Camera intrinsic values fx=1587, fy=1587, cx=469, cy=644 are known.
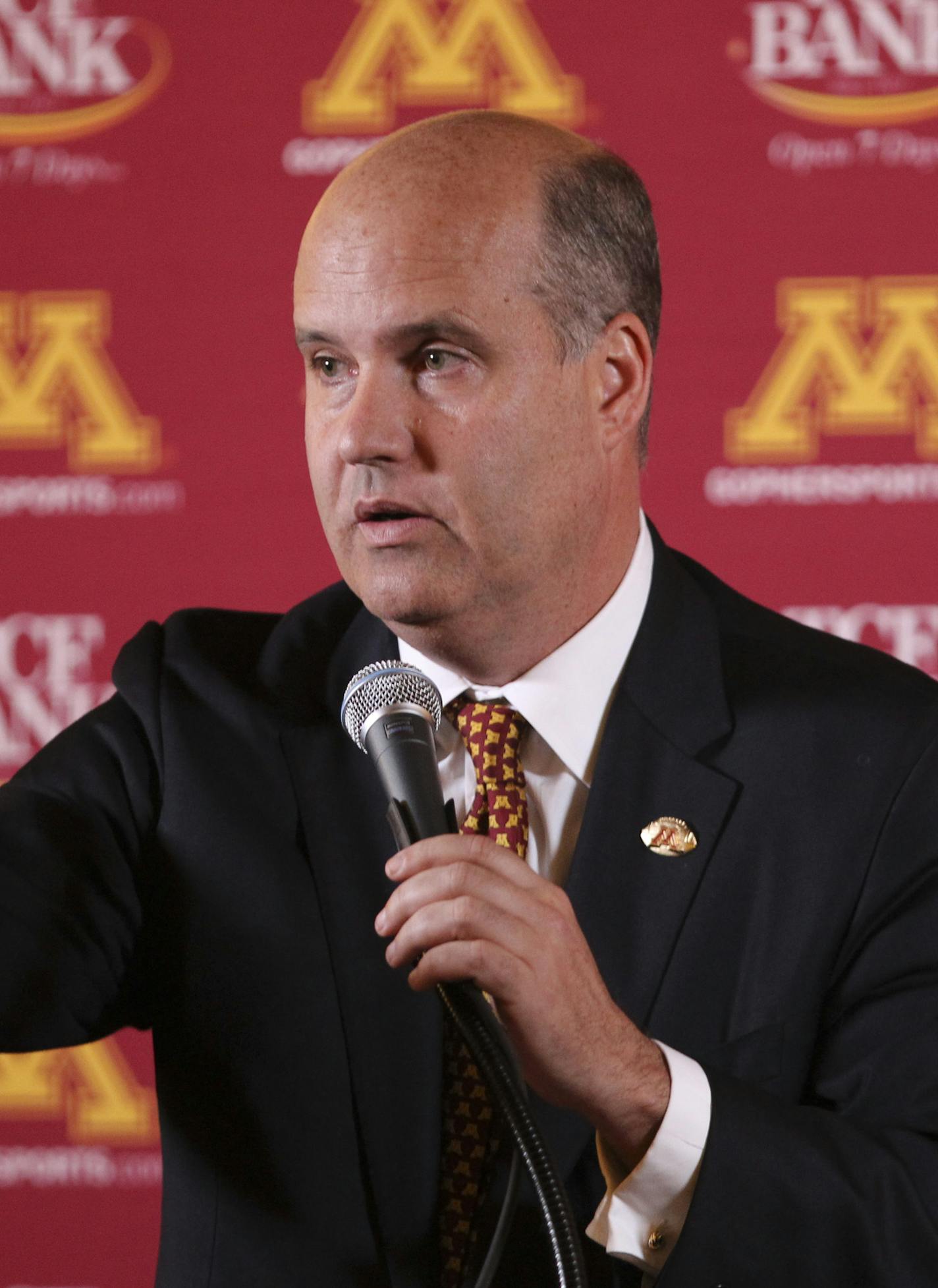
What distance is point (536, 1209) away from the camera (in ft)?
4.06

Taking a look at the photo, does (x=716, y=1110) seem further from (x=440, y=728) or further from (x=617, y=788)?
(x=440, y=728)

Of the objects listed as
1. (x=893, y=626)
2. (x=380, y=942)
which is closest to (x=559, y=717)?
(x=380, y=942)

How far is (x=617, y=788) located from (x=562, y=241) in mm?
472

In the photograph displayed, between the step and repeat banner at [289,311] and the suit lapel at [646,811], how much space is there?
94 cm

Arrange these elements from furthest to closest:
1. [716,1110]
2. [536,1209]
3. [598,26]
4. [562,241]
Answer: [598,26] → [562,241] → [536,1209] → [716,1110]

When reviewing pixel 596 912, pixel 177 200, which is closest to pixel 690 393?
pixel 177 200

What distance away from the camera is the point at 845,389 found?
2.34 metres

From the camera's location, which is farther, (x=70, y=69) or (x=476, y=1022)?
(x=70, y=69)

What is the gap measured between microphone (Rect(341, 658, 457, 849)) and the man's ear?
441 mm

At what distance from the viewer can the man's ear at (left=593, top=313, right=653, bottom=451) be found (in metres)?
1.44

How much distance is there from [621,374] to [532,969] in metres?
0.66

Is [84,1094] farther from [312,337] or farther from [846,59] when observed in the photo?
[846,59]

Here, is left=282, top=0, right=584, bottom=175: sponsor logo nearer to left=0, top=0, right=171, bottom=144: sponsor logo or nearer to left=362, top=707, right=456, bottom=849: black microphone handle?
left=0, top=0, right=171, bottom=144: sponsor logo

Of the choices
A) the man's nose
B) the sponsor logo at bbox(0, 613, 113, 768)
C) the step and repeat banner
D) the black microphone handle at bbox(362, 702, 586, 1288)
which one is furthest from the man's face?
the sponsor logo at bbox(0, 613, 113, 768)
